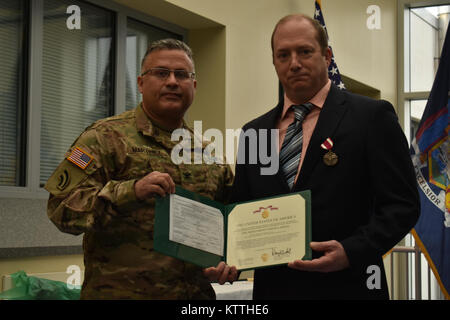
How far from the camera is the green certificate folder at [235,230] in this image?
1801mm

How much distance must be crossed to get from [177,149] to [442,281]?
3.14 m

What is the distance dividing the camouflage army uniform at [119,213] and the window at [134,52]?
80.2 inches

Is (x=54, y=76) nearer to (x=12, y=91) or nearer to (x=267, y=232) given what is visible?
(x=12, y=91)

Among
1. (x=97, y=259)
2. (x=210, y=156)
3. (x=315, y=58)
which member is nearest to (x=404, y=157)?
(x=315, y=58)

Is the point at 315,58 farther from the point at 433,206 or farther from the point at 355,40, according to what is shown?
the point at 355,40

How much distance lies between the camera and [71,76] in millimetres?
3768

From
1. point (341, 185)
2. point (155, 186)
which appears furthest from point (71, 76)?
point (341, 185)

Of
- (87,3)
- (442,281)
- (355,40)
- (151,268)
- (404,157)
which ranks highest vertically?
(355,40)

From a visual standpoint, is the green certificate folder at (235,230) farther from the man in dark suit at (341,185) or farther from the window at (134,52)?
the window at (134,52)

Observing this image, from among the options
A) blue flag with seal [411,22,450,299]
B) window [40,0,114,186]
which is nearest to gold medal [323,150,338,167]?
window [40,0,114,186]

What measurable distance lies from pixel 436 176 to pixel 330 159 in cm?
304

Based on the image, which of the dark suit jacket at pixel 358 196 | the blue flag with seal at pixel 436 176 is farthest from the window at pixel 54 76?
the blue flag with seal at pixel 436 176

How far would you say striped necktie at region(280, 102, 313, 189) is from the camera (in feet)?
6.25

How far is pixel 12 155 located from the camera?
3.42 meters
